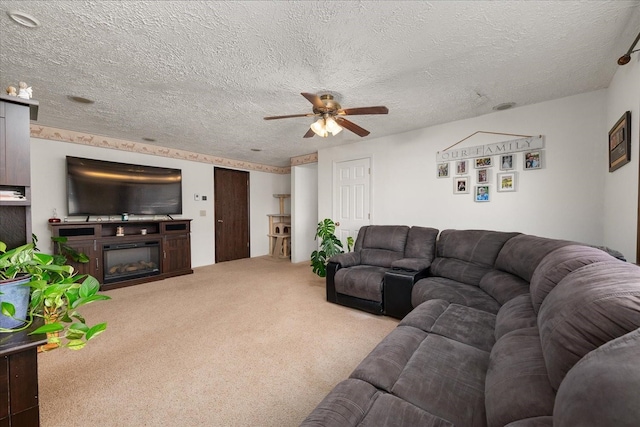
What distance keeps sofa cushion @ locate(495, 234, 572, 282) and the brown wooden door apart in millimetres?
5192

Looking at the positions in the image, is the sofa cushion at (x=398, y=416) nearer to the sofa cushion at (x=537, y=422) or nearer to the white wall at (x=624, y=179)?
the sofa cushion at (x=537, y=422)

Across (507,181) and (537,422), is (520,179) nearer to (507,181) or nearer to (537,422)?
(507,181)

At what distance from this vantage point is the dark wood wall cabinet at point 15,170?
3.89 ft

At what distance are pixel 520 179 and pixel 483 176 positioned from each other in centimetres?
38

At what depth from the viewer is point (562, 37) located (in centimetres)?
177

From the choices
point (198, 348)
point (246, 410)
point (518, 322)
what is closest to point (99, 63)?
point (198, 348)

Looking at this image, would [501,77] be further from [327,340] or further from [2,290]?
[2,290]

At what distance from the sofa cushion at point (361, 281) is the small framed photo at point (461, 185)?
150 centimetres

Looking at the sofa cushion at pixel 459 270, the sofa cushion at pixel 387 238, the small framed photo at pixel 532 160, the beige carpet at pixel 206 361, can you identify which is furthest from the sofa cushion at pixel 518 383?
the small framed photo at pixel 532 160

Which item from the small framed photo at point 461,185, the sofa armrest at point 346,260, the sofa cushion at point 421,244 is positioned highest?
the small framed photo at point 461,185

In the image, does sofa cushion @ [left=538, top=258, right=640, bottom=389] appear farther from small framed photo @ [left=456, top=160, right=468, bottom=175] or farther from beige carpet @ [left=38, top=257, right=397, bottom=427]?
small framed photo @ [left=456, top=160, right=468, bottom=175]

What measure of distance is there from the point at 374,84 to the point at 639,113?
187cm

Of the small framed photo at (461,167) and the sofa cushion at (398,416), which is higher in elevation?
the small framed photo at (461,167)

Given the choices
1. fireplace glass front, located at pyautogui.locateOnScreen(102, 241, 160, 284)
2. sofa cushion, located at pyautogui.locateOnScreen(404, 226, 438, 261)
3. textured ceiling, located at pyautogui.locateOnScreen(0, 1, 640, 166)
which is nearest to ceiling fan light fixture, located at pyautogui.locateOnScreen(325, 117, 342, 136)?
textured ceiling, located at pyautogui.locateOnScreen(0, 1, 640, 166)
